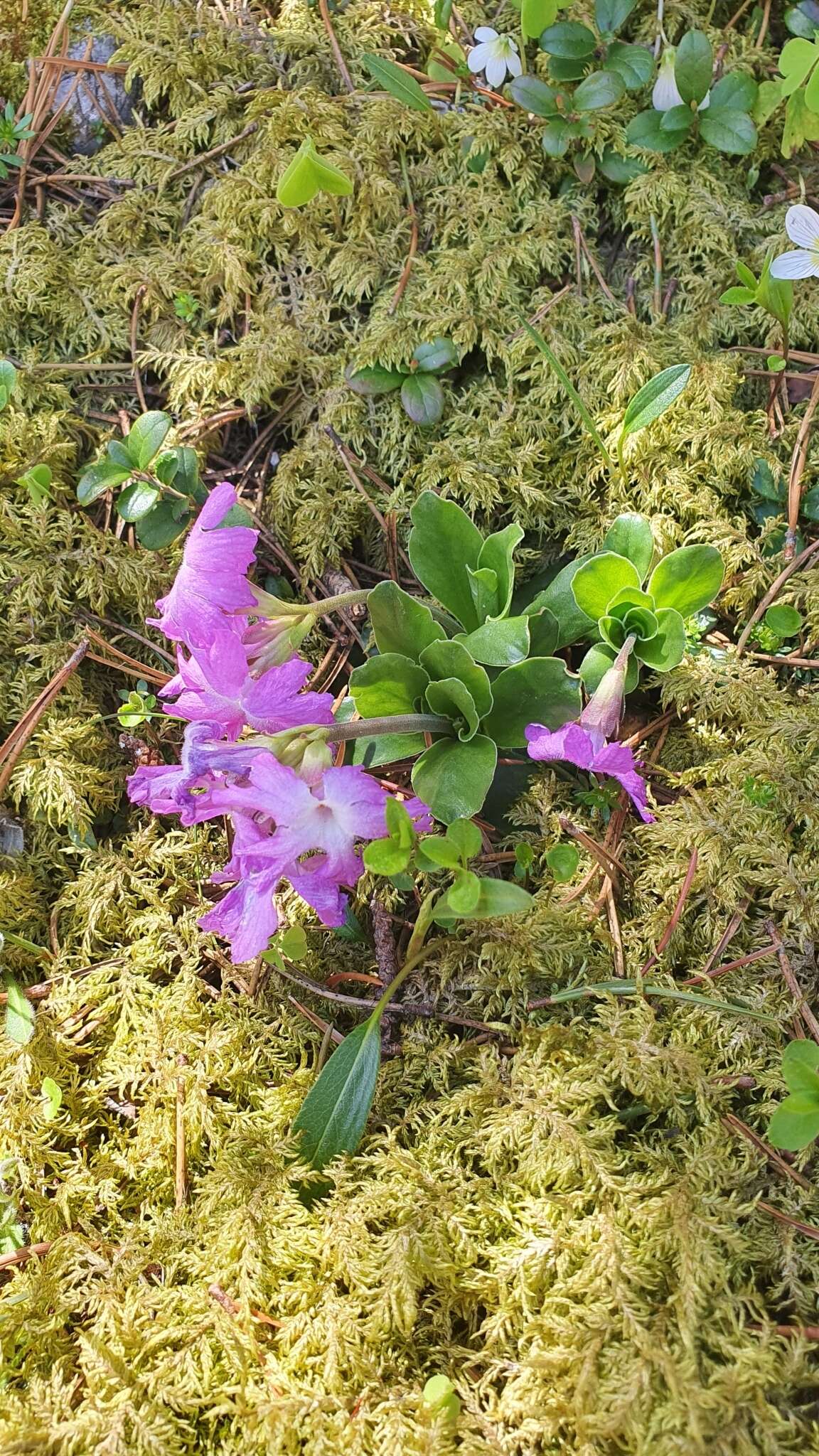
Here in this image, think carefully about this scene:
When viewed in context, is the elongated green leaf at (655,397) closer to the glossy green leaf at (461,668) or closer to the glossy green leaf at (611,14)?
the glossy green leaf at (461,668)

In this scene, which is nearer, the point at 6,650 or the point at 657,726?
the point at 657,726

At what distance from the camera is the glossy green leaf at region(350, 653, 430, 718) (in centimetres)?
146

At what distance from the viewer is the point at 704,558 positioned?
4.92 ft

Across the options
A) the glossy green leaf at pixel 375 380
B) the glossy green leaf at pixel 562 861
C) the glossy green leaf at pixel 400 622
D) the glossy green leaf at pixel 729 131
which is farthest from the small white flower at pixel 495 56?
the glossy green leaf at pixel 562 861

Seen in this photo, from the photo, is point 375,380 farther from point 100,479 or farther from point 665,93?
point 665,93

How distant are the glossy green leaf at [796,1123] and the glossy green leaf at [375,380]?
146 cm

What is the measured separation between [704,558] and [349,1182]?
1.08m

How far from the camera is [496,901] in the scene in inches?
49.3

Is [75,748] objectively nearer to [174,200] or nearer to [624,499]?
[624,499]

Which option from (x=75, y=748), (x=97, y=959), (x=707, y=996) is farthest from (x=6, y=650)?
(x=707, y=996)

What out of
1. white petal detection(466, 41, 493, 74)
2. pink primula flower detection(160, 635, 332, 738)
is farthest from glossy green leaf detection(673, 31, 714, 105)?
pink primula flower detection(160, 635, 332, 738)

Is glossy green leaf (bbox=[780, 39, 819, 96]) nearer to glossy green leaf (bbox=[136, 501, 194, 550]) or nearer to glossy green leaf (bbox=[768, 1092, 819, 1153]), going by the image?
glossy green leaf (bbox=[136, 501, 194, 550])

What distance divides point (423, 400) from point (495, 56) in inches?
29.3

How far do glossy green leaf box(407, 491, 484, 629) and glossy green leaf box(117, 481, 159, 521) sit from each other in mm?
510
